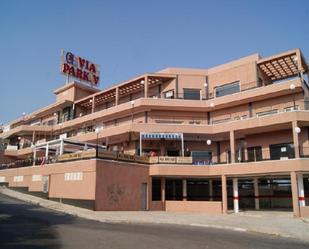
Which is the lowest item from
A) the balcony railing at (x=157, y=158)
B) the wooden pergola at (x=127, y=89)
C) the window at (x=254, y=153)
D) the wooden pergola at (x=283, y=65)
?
the balcony railing at (x=157, y=158)

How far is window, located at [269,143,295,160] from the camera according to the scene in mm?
31786

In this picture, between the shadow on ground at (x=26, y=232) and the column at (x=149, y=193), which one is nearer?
the shadow on ground at (x=26, y=232)

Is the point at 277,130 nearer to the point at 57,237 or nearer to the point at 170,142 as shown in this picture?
the point at 170,142

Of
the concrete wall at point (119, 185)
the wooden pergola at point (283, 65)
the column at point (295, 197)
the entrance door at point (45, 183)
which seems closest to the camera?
the column at point (295, 197)

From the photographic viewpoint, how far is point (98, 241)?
40.8 ft

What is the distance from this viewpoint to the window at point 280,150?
31.8m

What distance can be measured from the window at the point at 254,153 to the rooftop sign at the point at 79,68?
99.1 ft

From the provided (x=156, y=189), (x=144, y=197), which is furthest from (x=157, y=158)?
(x=144, y=197)

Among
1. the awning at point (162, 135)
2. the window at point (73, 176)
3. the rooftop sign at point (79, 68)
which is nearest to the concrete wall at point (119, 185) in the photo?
the window at point (73, 176)

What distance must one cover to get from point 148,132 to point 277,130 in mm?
12990

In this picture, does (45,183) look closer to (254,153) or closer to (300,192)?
(254,153)

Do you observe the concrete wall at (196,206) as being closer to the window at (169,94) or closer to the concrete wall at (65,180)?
the concrete wall at (65,180)

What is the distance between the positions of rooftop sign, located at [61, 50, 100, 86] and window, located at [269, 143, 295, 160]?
1279 inches

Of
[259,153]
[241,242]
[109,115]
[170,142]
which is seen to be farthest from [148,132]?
[241,242]
